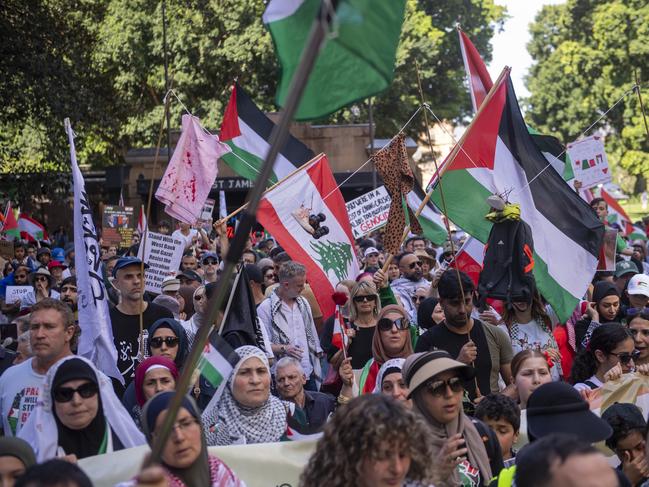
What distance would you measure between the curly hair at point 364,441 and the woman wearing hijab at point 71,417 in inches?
61.2

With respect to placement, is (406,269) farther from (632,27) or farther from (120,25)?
(632,27)

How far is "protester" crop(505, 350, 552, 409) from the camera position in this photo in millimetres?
6277

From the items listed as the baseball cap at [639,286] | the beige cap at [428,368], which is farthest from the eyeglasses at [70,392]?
the baseball cap at [639,286]

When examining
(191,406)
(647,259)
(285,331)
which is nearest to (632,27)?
(647,259)

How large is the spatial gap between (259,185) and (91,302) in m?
4.80

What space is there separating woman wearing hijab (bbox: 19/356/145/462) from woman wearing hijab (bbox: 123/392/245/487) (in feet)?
2.06

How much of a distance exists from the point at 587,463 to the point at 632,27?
4799 cm

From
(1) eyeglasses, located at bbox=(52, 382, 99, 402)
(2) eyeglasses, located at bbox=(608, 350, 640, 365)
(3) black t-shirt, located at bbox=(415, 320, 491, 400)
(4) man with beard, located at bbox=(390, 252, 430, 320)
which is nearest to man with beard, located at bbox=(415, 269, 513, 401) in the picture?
(3) black t-shirt, located at bbox=(415, 320, 491, 400)

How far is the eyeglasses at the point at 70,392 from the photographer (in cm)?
515

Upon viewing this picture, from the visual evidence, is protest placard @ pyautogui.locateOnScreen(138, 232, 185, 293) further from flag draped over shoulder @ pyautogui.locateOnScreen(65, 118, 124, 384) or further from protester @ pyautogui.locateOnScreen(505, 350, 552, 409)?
protester @ pyautogui.locateOnScreen(505, 350, 552, 409)

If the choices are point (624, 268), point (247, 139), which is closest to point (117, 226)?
point (247, 139)

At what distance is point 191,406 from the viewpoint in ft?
15.1

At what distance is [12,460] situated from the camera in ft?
14.1

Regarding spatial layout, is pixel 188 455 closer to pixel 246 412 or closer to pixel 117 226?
pixel 246 412
